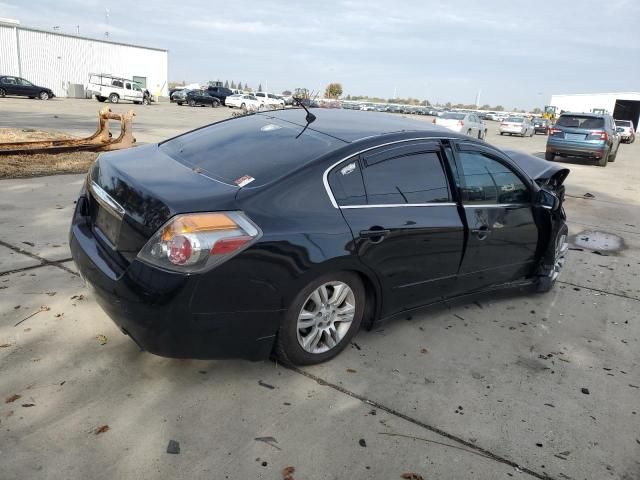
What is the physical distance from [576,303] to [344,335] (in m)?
2.62

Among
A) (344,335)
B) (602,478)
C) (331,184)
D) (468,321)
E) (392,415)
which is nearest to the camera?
(602,478)

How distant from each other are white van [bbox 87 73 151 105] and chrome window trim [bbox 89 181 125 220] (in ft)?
125

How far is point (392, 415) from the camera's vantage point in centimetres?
289

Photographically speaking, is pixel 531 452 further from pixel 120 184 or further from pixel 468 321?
pixel 120 184

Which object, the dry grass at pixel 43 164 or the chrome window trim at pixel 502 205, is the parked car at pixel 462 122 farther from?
the chrome window trim at pixel 502 205

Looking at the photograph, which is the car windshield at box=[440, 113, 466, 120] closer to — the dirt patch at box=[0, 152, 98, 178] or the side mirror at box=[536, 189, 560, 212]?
the dirt patch at box=[0, 152, 98, 178]

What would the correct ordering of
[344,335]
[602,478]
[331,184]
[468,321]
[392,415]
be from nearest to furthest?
[602,478], [392,415], [331,184], [344,335], [468,321]

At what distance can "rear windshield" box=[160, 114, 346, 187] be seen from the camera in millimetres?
3121

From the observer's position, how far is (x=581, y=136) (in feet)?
54.3

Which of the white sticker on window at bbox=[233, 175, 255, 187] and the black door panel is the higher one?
the white sticker on window at bbox=[233, 175, 255, 187]

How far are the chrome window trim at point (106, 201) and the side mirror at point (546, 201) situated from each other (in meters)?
3.38

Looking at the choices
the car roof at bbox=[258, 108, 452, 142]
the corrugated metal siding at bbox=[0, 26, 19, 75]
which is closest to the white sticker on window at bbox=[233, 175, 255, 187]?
the car roof at bbox=[258, 108, 452, 142]

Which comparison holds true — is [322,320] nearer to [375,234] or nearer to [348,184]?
[375,234]

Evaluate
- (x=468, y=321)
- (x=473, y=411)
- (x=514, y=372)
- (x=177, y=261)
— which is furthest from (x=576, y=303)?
(x=177, y=261)
